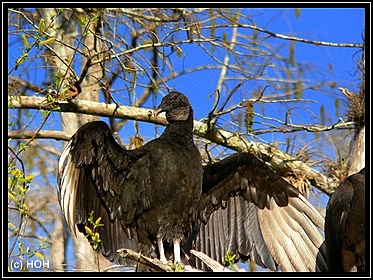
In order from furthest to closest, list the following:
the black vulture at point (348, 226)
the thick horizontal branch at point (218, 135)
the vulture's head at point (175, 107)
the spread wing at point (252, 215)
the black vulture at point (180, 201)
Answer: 1. the thick horizontal branch at point (218, 135)
2. the spread wing at point (252, 215)
3. the vulture's head at point (175, 107)
4. the black vulture at point (180, 201)
5. the black vulture at point (348, 226)

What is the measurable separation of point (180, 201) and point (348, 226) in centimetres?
110

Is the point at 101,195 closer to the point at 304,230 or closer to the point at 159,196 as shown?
the point at 159,196

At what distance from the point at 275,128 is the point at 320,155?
0.51 m

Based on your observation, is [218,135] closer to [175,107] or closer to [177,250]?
[175,107]

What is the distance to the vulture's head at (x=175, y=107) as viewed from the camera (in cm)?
487

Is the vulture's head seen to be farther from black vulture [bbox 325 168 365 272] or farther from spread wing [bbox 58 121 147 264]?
black vulture [bbox 325 168 365 272]

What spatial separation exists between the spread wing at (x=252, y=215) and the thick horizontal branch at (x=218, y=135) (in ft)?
2.57

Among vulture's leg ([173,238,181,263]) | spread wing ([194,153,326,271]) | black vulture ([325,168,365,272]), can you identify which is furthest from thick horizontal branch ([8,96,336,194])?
black vulture ([325,168,365,272])

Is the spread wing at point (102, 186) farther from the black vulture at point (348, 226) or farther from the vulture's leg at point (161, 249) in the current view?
the black vulture at point (348, 226)

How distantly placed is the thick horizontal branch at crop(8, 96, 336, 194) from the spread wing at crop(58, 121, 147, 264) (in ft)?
3.08

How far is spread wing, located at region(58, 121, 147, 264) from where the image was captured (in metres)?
4.69

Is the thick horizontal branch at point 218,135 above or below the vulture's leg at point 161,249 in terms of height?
above

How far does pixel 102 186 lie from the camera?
4832 mm

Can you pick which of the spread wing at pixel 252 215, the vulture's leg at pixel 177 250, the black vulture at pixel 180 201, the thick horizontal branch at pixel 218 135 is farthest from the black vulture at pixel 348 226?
the thick horizontal branch at pixel 218 135
